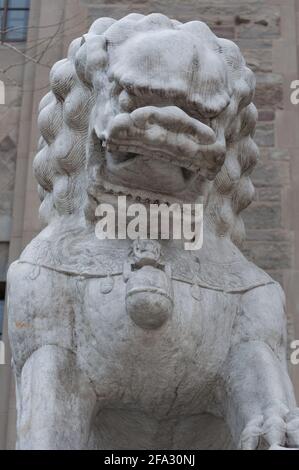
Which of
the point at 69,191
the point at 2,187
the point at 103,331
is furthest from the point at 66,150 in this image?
the point at 2,187

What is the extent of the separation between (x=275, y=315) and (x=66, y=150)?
647 mm

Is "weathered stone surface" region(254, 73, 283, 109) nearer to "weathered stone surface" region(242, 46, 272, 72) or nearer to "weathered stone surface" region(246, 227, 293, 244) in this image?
"weathered stone surface" region(242, 46, 272, 72)

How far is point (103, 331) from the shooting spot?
2467 millimetres

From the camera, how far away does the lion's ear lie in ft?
8.54

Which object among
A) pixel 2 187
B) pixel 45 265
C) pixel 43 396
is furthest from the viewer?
pixel 2 187

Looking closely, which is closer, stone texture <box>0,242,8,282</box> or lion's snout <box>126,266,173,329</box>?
lion's snout <box>126,266,173,329</box>

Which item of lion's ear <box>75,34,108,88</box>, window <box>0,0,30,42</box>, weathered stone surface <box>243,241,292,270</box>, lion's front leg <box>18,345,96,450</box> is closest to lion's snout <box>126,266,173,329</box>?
lion's front leg <box>18,345,96,450</box>

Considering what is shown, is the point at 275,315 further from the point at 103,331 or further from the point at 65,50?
the point at 65,50

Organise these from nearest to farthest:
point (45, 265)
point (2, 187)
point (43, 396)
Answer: point (43, 396) < point (45, 265) < point (2, 187)

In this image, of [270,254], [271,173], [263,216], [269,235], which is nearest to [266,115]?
[271,173]

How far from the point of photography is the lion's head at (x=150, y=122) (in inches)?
96.4

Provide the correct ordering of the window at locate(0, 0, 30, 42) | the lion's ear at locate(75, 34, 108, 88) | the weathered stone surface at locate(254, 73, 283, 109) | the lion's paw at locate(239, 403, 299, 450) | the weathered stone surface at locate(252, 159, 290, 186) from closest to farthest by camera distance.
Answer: the lion's paw at locate(239, 403, 299, 450) → the lion's ear at locate(75, 34, 108, 88) → the weathered stone surface at locate(252, 159, 290, 186) → the weathered stone surface at locate(254, 73, 283, 109) → the window at locate(0, 0, 30, 42)

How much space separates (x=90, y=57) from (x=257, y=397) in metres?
0.88

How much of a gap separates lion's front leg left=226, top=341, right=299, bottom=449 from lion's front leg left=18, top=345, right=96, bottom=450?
32cm
